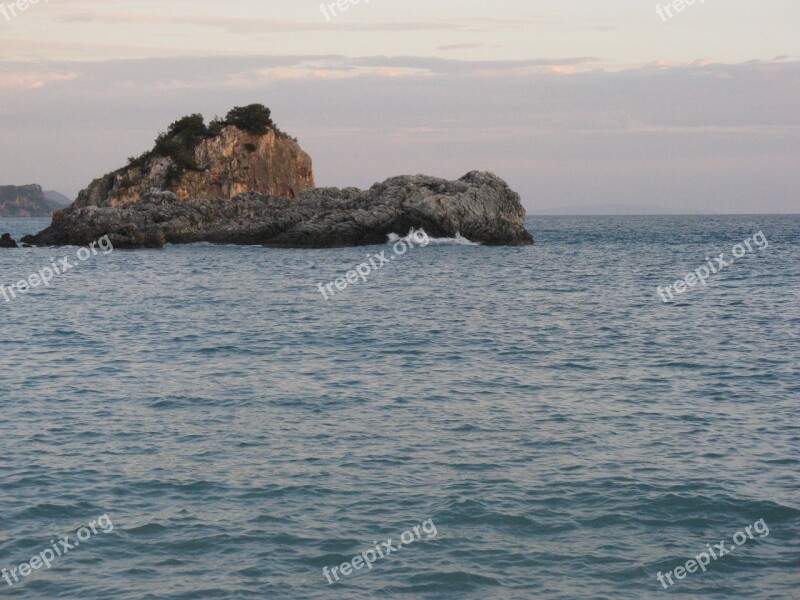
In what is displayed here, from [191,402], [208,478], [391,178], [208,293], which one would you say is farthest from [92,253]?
[208,478]

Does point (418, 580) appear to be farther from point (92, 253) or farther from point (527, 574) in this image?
point (92, 253)

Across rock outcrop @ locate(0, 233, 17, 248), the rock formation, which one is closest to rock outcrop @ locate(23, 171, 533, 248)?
rock outcrop @ locate(0, 233, 17, 248)

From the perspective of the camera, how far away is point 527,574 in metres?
12.7

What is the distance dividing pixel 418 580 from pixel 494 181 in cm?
7496

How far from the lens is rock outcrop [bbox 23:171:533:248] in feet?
269

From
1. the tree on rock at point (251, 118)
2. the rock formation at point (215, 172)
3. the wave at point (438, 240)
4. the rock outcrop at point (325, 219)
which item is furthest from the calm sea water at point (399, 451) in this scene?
the tree on rock at point (251, 118)

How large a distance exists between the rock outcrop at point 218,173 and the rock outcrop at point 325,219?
8.63m

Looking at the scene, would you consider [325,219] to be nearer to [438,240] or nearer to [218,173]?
[438,240]

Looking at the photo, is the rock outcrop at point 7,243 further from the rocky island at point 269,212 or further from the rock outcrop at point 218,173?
the rock outcrop at point 218,173

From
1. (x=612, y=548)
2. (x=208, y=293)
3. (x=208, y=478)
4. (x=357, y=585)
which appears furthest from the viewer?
(x=208, y=293)

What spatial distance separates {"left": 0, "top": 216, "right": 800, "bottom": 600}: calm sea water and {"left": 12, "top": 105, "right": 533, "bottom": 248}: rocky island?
44.2m

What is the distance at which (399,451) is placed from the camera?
18000 mm

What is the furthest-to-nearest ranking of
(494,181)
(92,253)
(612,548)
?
(494,181)
(92,253)
(612,548)

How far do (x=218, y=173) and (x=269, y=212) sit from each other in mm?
18783
